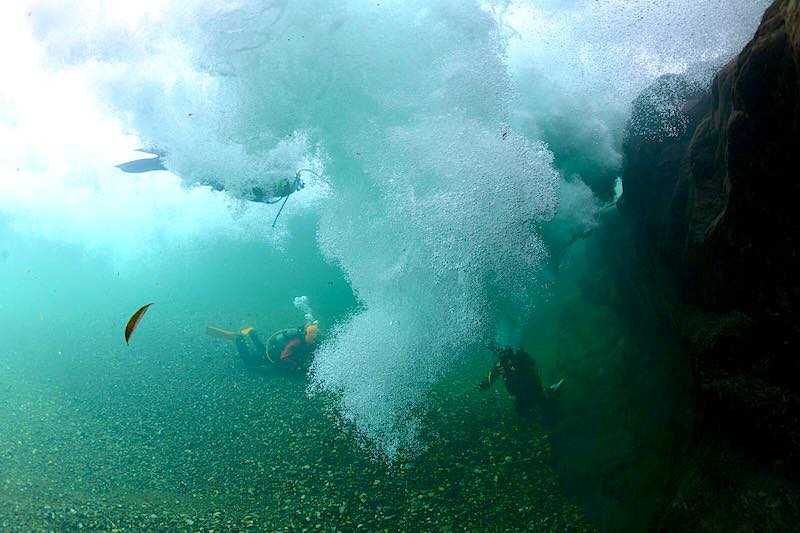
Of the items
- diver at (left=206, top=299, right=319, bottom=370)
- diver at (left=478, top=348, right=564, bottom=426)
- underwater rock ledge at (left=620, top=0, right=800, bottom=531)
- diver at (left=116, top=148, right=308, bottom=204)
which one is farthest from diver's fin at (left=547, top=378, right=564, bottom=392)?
diver at (left=116, top=148, right=308, bottom=204)

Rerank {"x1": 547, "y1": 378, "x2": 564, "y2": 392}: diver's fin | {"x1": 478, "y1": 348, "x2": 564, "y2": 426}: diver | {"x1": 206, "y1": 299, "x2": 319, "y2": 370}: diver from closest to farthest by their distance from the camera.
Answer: {"x1": 478, "y1": 348, "x2": 564, "y2": 426}: diver → {"x1": 547, "y1": 378, "x2": 564, "y2": 392}: diver's fin → {"x1": 206, "y1": 299, "x2": 319, "y2": 370}: diver

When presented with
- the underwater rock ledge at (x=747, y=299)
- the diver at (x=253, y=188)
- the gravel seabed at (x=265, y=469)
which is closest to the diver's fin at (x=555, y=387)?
the gravel seabed at (x=265, y=469)

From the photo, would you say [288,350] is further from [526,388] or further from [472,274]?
[526,388]

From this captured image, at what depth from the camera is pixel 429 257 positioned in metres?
8.85

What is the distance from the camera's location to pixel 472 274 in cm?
886

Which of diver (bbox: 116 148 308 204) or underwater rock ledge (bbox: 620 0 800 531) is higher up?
diver (bbox: 116 148 308 204)

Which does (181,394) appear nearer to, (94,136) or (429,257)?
(429,257)

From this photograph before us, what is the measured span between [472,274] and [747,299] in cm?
558

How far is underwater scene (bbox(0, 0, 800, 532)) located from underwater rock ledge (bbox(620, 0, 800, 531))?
20mm

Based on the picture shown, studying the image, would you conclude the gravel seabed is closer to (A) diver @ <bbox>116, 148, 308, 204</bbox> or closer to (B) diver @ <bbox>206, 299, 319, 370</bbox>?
(B) diver @ <bbox>206, 299, 319, 370</bbox>

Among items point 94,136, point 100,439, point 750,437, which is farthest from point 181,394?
point 94,136

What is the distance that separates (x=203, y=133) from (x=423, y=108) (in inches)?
208

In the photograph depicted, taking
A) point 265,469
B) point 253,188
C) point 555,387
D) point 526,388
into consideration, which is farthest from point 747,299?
point 253,188

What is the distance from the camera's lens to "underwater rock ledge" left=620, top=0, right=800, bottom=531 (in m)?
2.94
